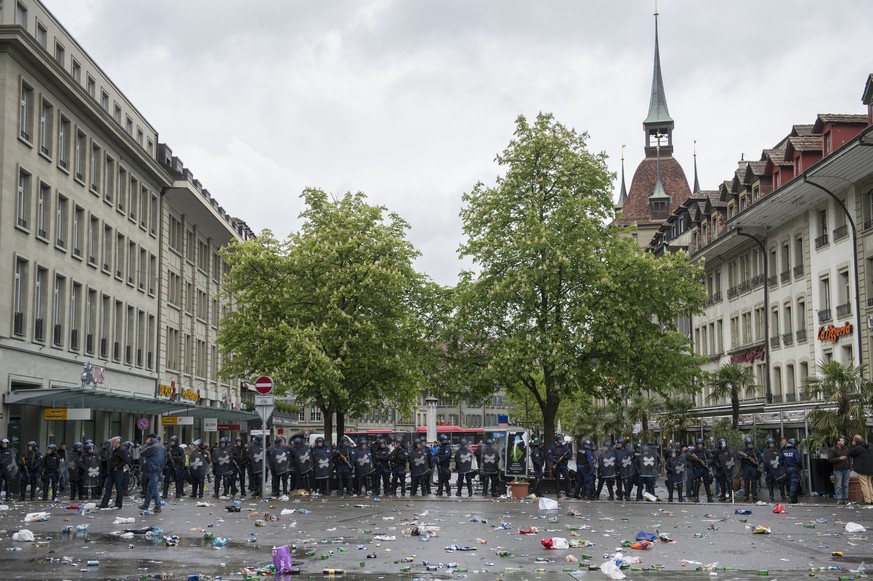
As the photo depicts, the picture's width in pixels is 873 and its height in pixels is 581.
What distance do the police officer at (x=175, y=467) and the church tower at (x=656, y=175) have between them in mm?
75753

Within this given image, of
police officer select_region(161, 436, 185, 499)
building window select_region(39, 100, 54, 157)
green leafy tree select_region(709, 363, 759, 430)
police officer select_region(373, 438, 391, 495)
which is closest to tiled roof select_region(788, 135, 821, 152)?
green leafy tree select_region(709, 363, 759, 430)

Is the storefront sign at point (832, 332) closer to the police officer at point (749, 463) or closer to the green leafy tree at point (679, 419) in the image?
the green leafy tree at point (679, 419)

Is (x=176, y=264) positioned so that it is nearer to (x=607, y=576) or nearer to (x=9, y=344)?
(x=9, y=344)

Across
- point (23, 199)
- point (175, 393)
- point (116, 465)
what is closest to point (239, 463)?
point (116, 465)

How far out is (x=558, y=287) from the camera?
3656 cm

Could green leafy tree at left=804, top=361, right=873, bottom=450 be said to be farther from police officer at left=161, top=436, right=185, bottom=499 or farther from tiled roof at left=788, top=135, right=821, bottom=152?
police officer at left=161, top=436, right=185, bottom=499

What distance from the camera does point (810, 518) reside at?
75.3 ft

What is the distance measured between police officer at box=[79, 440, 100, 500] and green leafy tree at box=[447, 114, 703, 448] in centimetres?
1226

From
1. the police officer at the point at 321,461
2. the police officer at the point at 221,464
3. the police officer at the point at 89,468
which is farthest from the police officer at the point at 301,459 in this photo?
the police officer at the point at 89,468

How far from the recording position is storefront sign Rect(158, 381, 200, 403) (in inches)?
2087

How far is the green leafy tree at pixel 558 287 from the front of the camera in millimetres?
35969

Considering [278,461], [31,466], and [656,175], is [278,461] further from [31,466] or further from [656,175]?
[656,175]

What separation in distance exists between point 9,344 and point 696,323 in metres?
39.8

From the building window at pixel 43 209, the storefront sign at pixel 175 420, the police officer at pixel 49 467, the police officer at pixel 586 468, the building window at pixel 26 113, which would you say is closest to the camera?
the police officer at pixel 49 467
